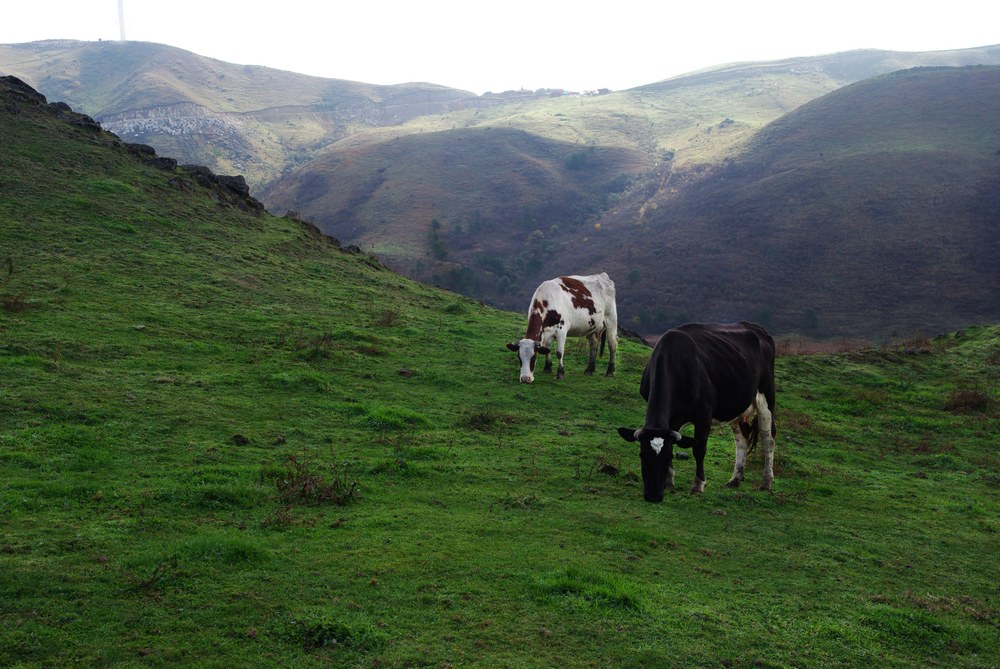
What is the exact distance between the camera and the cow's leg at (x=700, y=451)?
414 inches

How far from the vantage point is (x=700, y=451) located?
34.7 feet

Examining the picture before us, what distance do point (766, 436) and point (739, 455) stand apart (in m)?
0.55

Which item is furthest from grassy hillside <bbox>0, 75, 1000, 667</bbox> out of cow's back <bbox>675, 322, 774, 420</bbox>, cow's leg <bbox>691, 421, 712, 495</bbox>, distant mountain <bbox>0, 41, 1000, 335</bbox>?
distant mountain <bbox>0, 41, 1000, 335</bbox>

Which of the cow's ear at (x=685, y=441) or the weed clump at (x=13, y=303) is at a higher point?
the weed clump at (x=13, y=303)

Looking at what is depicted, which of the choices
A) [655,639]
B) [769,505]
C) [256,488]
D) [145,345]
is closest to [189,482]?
[256,488]

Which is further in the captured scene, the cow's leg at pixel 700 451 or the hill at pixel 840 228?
the hill at pixel 840 228

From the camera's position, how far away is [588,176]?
133750 mm

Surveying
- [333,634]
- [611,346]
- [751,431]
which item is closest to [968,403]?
[611,346]

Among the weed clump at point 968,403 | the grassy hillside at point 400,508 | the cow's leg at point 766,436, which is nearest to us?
the grassy hillside at point 400,508

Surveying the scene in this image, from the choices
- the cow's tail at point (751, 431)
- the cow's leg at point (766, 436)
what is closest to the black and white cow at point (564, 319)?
the cow's tail at point (751, 431)

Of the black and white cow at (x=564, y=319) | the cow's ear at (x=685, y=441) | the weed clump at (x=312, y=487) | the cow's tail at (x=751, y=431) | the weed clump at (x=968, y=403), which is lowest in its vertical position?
the weed clump at (x=968, y=403)

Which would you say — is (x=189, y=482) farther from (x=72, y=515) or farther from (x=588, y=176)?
(x=588, y=176)

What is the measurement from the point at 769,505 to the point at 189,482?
8.20 m

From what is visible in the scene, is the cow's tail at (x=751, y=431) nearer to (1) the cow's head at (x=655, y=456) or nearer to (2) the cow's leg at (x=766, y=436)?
(2) the cow's leg at (x=766, y=436)
